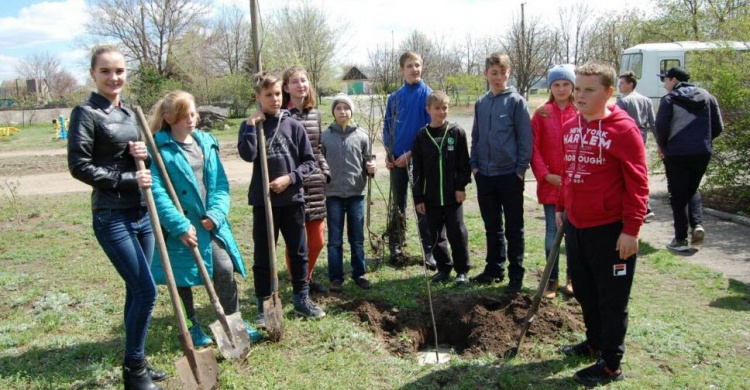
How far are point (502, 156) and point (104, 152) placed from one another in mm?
3181

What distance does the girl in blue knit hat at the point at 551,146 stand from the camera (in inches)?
185

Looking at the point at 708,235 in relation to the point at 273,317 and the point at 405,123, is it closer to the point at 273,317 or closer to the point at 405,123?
the point at 405,123

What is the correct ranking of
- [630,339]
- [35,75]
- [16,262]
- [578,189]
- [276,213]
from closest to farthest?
1. [578,189]
2. [630,339]
3. [276,213]
4. [16,262]
5. [35,75]

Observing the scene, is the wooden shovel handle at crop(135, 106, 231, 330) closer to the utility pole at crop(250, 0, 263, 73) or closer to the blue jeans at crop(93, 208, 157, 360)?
the blue jeans at crop(93, 208, 157, 360)

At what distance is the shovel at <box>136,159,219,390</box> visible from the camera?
326 cm

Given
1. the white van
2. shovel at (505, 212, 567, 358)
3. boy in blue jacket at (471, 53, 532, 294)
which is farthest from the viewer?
the white van

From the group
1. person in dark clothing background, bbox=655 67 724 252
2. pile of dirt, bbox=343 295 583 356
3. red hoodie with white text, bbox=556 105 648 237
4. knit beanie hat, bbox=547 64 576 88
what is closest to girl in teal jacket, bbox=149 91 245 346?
pile of dirt, bbox=343 295 583 356

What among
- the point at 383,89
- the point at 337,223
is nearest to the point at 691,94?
the point at 383,89

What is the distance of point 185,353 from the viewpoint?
3.33 metres

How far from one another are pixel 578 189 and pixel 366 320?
6.55 feet

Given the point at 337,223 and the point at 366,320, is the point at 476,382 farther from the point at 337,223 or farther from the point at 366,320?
the point at 337,223

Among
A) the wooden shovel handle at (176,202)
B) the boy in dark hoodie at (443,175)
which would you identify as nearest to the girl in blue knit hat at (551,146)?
the boy in dark hoodie at (443,175)

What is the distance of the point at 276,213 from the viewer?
4.38m

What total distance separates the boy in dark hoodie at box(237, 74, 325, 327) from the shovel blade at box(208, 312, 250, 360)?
517mm
